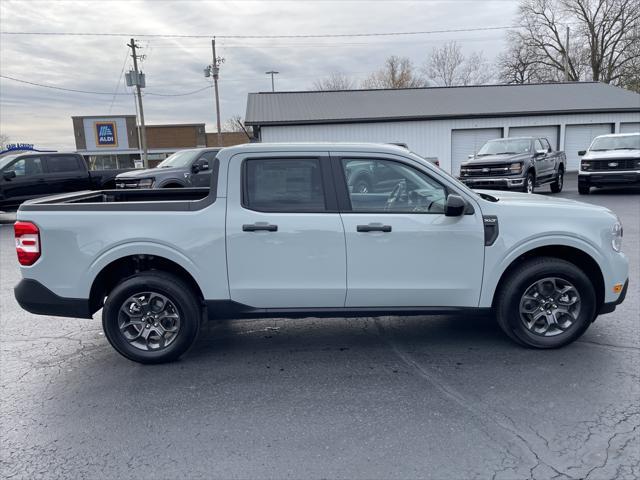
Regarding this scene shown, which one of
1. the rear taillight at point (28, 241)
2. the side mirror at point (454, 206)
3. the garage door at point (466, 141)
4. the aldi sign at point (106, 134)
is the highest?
the aldi sign at point (106, 134)

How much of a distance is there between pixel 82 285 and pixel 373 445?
8.91 ft

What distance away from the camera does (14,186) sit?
1341 cm

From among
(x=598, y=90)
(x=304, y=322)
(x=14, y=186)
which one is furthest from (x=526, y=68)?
(x=304, y=322)

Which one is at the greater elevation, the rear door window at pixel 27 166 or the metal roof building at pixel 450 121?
the metal roof building at pixel 450 121

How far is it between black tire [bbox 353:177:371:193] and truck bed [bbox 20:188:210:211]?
47.6 inches

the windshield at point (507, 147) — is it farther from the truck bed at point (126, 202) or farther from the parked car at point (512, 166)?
the truck bed at point (126, 202)

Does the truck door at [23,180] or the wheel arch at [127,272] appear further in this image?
the truck door at [23,180]

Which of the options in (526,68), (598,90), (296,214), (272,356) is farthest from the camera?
(526,68)

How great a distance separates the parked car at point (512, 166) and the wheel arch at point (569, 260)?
10.4 meters

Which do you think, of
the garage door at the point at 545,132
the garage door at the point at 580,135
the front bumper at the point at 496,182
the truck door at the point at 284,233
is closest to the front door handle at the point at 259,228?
the truck door at the point at 284,233

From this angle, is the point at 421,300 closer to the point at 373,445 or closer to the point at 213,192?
the point at 373,445

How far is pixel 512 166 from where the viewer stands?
1409cm

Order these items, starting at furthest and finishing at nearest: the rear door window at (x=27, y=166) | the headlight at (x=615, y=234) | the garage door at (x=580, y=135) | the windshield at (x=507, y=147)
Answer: the garage door at (x=580, y=135) → the windshield at (x=507, y=147) → the rear door window at (x=27, y=166) → the headlight at (x=615, y=234)

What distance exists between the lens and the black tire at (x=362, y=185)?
4082 millimetres
